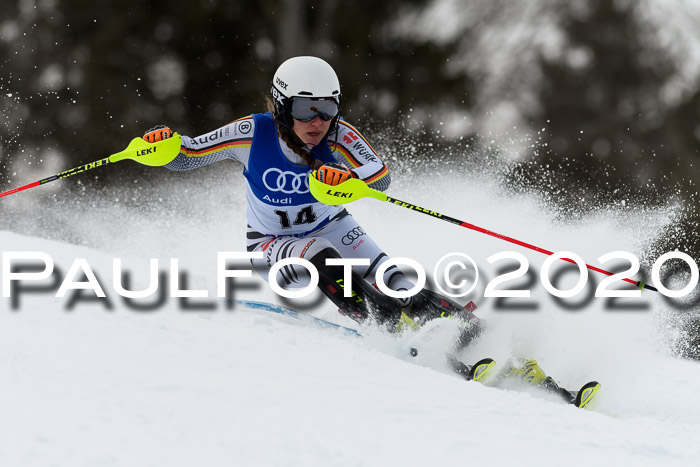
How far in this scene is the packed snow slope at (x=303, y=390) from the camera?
232 cm

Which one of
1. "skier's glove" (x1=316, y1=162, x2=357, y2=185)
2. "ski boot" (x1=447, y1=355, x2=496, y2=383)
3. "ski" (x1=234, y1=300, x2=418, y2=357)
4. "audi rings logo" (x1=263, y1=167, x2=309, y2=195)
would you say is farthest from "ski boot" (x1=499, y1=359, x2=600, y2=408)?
"audi rings logo" (x1=263, y1=167, x2=309, y2=195)

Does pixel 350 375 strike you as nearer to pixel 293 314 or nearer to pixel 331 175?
pixel 331 175

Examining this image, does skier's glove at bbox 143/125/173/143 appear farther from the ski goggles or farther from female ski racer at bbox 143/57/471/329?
the ski goggles

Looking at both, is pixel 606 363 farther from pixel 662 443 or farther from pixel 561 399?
pixel 662 443

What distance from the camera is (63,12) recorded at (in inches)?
642

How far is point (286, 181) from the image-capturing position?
13.5ft

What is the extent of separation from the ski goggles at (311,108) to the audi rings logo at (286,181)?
0.28 meters

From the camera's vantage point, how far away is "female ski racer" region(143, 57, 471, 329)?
400 centimetres

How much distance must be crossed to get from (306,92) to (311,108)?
80 mm

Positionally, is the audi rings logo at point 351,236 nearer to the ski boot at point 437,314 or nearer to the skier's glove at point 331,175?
the ski boot at point 437,314

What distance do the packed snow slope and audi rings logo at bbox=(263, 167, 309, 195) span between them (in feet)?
2.10

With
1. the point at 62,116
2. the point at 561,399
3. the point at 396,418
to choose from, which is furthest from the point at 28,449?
the point at 62,116
